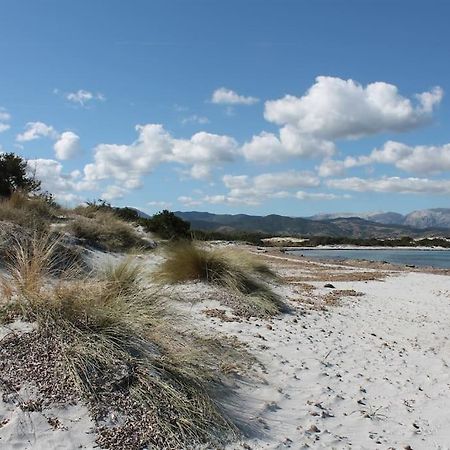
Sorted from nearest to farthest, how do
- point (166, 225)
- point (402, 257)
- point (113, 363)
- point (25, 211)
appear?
point (113, 363) < point (25, 211) < point (166, 225) < point (402, 257)

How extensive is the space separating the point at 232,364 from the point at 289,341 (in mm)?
1960

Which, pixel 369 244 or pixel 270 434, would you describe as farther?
pixel 369 244

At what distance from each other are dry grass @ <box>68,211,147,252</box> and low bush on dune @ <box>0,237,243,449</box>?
8661mm

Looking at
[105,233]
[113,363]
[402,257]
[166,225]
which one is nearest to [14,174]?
[105,233]

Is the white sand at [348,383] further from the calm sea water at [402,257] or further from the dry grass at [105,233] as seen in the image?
the calm sea water at [402,257]

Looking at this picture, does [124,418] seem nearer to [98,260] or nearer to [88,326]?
[88,326]

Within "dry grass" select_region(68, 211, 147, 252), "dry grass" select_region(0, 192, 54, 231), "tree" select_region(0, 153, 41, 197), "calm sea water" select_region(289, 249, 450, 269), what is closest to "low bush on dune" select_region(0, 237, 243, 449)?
"dry grass" select_region(0, 192, 54, 231)

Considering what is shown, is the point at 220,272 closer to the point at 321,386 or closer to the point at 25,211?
the point at 321,386

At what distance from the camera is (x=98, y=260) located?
12.8 metres

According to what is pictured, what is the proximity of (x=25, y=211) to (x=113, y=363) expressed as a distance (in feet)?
30.8

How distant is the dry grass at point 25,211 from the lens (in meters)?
11.9

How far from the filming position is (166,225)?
29844 millimetres

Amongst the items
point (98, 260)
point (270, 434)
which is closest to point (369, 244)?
point (98, 260)

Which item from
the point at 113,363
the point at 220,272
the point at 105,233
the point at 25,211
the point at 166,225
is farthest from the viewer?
the point at 166,225
